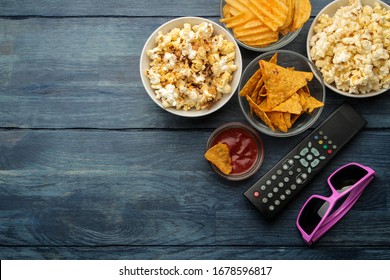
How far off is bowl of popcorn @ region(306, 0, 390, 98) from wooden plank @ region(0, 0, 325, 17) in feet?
0.44

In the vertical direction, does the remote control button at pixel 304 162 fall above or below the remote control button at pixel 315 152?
below

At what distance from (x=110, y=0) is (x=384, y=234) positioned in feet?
4.17

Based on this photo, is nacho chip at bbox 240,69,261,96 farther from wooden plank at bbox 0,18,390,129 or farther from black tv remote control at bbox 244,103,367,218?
black tv remote control at bbox 244,103,367,218

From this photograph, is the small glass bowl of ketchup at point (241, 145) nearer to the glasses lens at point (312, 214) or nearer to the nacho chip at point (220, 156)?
the nacho chip at point (220, 156)

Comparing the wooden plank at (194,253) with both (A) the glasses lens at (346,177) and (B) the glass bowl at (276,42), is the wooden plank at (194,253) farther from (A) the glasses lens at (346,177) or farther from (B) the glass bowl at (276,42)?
(B) the glass bowl at (276,42)

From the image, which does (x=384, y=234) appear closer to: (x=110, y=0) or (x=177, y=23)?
(x=177, y=23)

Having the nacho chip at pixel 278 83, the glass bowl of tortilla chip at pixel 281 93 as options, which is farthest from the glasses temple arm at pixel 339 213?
the nacho chip at pixel 278 83

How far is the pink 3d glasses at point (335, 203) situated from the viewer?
63.2 inches

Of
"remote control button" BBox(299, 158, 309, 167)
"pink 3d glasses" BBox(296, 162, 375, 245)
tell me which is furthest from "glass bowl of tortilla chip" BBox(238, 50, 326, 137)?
"pink 3d glasses" BBox(296, 162, 375, 245)

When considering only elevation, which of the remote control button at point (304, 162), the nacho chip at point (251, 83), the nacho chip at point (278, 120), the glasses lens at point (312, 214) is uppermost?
the nacho chip at point (251, 83)

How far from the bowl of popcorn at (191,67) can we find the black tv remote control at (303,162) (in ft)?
0.99

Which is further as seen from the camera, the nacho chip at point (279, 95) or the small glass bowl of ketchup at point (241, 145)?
the small glass bowl of ketchup at point (241, 145)

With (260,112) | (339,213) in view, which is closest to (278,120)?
(260,112)

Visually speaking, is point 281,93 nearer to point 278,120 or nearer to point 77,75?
point 278,120
